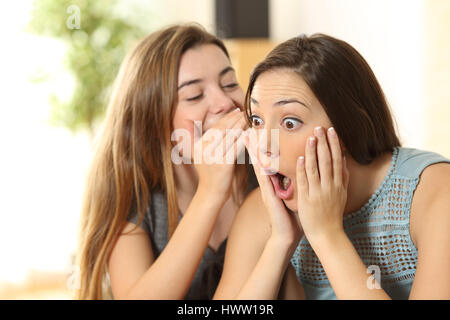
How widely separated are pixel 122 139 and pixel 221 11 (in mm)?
2614

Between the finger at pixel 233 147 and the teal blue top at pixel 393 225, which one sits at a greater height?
the finger at pixel 233 147

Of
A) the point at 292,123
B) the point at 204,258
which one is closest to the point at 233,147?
the point at 292,123

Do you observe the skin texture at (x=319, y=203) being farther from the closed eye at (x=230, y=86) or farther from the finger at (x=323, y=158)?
the closed eye at (x=230, y=86)

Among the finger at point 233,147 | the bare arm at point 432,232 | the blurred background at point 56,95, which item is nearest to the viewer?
the bare arm at point 432,232

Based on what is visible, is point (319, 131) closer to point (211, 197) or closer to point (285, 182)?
point (285, 182)

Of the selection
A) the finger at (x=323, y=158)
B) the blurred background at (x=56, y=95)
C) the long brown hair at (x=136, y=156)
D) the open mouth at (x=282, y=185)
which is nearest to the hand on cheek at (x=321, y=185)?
the finger at (x=323, y=158)

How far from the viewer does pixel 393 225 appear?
3.34 feet

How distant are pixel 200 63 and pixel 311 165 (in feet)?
1.88

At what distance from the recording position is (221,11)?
12.5 feet

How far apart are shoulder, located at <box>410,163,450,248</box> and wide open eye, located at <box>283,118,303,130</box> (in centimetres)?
27

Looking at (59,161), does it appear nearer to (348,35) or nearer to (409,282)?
(348,35)

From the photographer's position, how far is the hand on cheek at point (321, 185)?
0.91 m

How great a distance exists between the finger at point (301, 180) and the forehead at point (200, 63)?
0.52m
